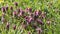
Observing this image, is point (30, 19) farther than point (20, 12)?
No

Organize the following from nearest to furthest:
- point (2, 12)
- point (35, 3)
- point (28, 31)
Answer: point (28, 31) < point (2, 12) < point (35, 3)

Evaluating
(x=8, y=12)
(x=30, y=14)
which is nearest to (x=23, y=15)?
(x=30, y=14)

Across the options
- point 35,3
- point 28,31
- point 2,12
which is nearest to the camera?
point 28,31

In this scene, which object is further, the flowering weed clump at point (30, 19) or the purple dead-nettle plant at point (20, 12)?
the purple dead-nettle plant at point (20, 12)

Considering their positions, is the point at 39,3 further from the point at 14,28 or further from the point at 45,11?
the point at 14,28

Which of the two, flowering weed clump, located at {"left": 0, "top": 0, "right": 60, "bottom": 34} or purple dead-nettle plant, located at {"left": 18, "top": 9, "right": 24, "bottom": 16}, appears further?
purple dead-nettle plant, located at {"left": 18, "top": 9, "right": 24, "bottom": 16}

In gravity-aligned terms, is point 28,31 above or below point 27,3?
below

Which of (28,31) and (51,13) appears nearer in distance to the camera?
(28,31)
